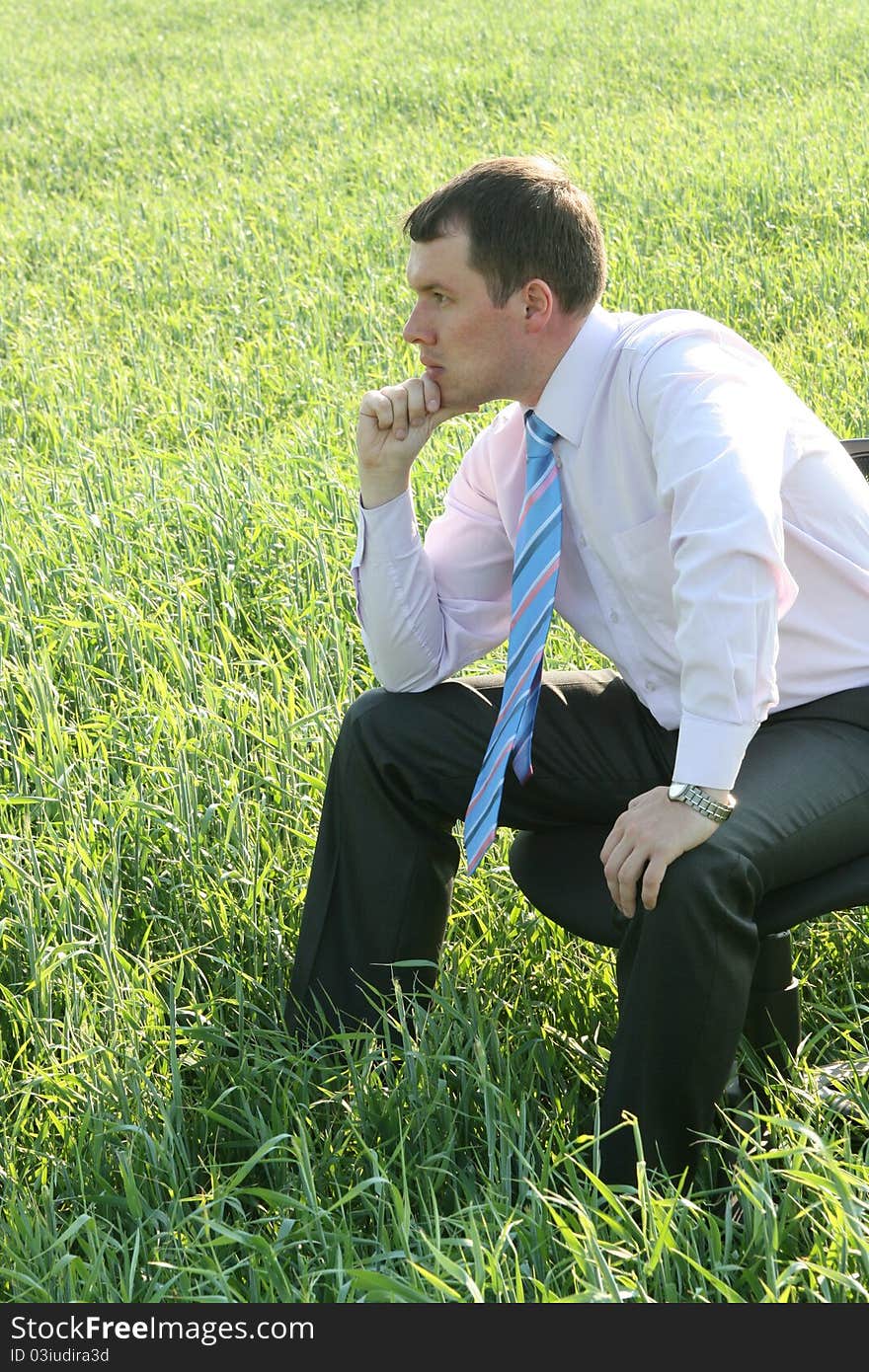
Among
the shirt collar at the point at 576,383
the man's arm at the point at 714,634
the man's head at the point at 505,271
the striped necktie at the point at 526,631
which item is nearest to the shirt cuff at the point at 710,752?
the man's arm at the point at 714,634

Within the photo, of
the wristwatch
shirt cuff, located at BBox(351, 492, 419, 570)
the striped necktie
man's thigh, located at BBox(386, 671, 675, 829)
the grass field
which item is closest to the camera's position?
the grass field

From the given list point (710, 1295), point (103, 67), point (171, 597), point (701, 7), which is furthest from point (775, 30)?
point (710, 1295)

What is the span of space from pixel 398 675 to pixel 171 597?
130cm

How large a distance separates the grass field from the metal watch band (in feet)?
1.32

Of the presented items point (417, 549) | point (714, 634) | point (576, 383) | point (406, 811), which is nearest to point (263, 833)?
point (406, 811)

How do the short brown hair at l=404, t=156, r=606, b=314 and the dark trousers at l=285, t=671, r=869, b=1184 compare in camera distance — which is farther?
the short brown hair at l=404, t=156, r=606, b=314

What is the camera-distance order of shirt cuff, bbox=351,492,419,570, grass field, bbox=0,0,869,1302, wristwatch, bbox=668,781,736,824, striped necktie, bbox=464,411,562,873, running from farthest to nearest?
shirt cuff, bbox=351,492,419,570
striped necktie, bbox=464,411,562,873
wristwatch, bbox=668,781,736,824
grass field, bbox=0,0,869,1302

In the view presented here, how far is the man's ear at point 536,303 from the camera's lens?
238cm

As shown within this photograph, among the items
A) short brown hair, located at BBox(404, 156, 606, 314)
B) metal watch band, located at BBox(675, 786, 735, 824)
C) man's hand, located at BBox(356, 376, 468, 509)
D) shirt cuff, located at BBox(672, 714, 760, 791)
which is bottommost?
metal watch band, located at BBox(675, 786, 735, 824)

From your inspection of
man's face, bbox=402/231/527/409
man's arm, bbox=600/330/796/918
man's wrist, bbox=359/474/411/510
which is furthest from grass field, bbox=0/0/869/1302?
man's face, bbox=402/231/527/409

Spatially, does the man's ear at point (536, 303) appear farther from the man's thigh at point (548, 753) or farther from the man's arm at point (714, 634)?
the man's thigh at point (548, 753)

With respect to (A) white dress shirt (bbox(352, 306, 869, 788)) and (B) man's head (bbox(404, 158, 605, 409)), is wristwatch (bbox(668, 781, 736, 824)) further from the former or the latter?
(B) man's head (bbox(404, 158, 605, 409))

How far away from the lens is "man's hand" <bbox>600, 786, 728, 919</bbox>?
1.97 m
